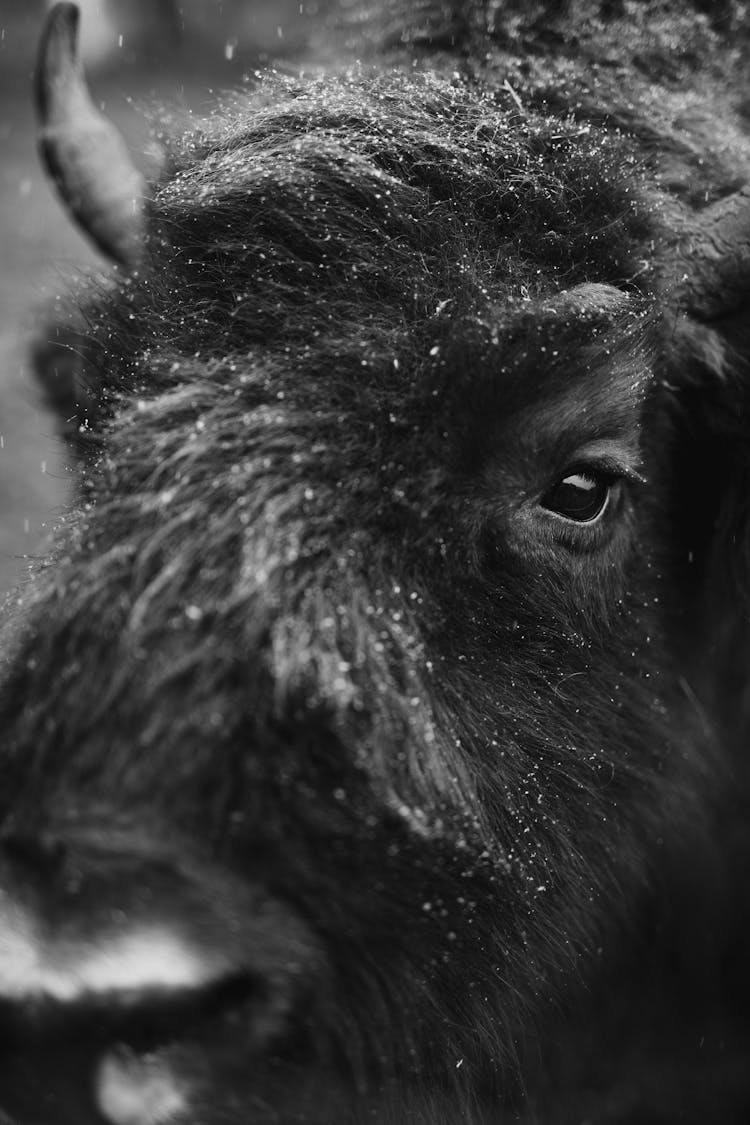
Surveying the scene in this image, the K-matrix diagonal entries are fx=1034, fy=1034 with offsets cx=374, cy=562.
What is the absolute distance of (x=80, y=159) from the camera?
3.10 m

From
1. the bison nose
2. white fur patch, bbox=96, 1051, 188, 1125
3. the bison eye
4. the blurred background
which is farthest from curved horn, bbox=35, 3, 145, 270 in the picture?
the blurred background

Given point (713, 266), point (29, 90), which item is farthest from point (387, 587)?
point (29, 90)

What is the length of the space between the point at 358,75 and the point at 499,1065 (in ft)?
8.61

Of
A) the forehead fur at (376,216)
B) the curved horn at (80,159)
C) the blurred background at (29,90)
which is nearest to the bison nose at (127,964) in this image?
the forehead fur at (376,216)

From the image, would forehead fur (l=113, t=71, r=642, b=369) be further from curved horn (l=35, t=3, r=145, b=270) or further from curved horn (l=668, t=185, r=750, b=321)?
curved horn (l=35, t=3, r=145, b=270)

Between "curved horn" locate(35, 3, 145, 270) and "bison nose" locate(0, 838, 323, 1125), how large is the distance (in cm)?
203

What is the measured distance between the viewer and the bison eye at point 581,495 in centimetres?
238

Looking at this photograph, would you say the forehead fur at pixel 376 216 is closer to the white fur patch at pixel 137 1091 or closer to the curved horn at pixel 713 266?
the curved horn at pixel 713 266

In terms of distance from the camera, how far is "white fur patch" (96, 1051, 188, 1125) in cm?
167

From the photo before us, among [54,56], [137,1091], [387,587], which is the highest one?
[54,56]

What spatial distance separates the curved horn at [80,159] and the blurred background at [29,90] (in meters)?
3.75

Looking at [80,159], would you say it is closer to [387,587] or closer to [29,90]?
[387,587]

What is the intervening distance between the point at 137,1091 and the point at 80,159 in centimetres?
256

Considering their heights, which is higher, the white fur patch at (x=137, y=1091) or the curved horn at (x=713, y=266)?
the curved horn at (x=713, y=266)
